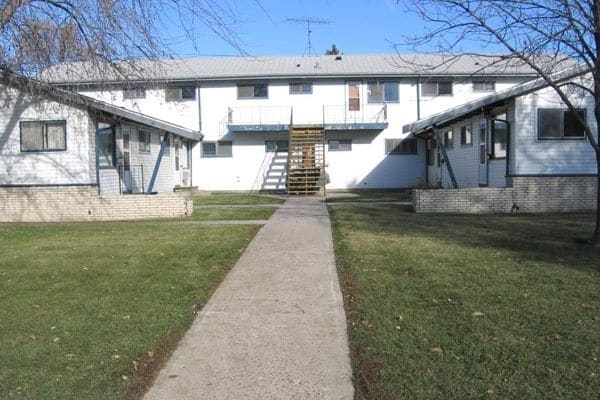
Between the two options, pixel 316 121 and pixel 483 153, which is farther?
pixel 316 121

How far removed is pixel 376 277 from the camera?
7508 millimetres

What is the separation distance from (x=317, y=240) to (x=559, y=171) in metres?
8.93

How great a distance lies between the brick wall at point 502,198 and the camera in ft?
52.4

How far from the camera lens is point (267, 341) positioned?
5109 mm

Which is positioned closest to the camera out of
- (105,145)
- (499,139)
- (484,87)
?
(105,145)

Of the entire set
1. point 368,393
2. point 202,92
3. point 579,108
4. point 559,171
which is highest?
point 202,92

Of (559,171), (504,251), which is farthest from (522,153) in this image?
(504,251)

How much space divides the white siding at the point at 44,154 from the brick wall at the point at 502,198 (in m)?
9.17

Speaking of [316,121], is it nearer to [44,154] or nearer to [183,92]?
[183,92]

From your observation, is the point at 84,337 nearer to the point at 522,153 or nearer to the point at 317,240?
the point at 317,240

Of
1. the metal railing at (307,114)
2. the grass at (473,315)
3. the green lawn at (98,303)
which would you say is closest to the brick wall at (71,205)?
the green lawn at (98,303)

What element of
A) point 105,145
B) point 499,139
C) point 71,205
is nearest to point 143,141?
point 105,145

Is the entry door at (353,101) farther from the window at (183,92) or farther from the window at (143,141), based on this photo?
the window at (143,141)

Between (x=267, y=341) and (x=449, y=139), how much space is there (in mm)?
19949
